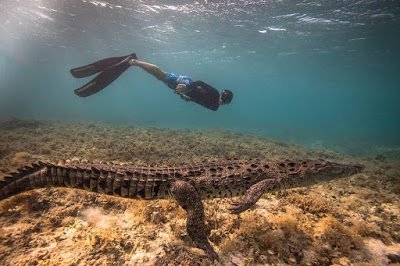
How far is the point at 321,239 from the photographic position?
16.6 ft

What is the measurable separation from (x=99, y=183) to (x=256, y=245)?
3.19m

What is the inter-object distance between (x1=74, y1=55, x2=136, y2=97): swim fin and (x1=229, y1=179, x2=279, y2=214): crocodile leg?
8368mm

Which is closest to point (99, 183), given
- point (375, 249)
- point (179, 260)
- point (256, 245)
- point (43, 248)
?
point (43, 248)

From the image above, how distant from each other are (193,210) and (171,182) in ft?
2.29

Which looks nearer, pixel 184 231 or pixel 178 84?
pixel 184 231

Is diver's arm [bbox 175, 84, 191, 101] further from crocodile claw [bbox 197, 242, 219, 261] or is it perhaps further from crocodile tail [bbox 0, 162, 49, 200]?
crocodile claw [bbox 197, 242, 219, 261]

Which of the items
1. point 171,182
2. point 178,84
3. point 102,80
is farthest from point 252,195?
point 102,80

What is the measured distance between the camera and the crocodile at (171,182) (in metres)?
4.83

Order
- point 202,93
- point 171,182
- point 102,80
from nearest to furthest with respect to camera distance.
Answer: point 171,182 → point 102,80 → point 202,93

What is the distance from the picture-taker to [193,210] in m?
4.91

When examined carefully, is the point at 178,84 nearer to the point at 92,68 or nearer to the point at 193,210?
the point at 92,68

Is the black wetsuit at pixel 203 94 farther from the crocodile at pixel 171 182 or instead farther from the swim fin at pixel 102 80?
the crocodile at pixel 171 182

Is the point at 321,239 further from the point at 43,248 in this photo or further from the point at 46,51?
the point at 46,51

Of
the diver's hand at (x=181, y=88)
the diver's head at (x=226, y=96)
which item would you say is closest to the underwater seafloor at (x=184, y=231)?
the diver's head at (x=226, y=96)
